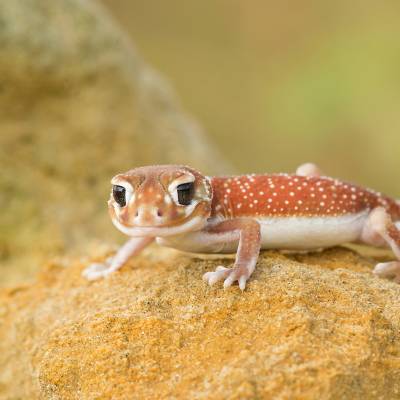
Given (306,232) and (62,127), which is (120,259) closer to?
(306,232)

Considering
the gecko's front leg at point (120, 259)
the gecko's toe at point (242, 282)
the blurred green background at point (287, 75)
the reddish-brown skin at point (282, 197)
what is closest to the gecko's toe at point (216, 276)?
the gecko's toe at point (242, 282)

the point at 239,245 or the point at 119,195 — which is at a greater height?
the point at 119,195

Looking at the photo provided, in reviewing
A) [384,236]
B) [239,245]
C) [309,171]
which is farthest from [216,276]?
[309,171]

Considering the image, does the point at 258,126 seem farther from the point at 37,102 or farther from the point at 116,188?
the point at 116,188

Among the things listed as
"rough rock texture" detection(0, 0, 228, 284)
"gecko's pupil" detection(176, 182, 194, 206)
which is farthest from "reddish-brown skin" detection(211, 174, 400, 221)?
"rough rock texture" detection(0, 0, 228, 284)

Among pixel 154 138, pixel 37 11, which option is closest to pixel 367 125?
pixel 154 138

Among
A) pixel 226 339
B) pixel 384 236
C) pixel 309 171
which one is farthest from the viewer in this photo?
pixel 309 171

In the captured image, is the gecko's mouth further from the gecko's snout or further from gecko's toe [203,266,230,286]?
gecko's toe [203,266,230,286]

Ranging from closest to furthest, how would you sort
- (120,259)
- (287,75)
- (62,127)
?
(120,259) < (62,127) < (287,75)
